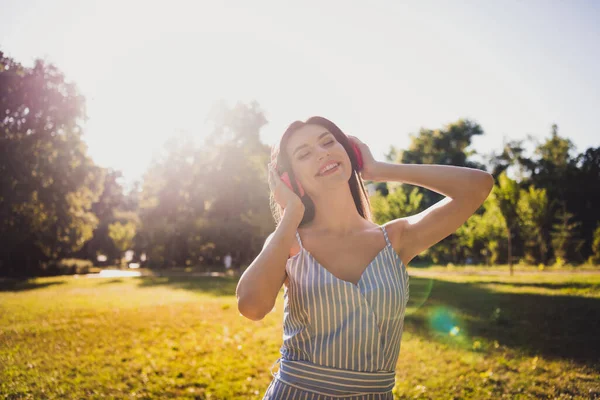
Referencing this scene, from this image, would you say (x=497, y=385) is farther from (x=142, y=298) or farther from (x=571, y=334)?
(x=142, y=298)

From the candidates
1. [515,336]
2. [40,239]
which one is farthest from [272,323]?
[40,239]

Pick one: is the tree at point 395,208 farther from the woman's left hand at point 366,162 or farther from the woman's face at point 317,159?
the woman's face at point 317,159

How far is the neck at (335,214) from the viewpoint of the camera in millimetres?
2421

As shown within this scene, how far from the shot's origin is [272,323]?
11234mm

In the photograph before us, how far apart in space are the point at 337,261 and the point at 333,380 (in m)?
0.59

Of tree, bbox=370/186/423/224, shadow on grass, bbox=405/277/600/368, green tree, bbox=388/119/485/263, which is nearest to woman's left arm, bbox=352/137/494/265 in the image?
shadow on grass, bbox=405/277/600/368

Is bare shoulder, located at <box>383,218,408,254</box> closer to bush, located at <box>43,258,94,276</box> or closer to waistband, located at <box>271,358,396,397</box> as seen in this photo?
waistband, located at <box>271,358,396,397</box>

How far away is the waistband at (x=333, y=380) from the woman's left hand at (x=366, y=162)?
106 centimetres

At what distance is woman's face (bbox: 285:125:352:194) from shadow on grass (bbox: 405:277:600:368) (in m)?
6.95

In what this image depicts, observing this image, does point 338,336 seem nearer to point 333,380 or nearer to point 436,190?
point 333,380

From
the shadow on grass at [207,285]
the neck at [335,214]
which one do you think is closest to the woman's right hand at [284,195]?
the neck at [335,214]

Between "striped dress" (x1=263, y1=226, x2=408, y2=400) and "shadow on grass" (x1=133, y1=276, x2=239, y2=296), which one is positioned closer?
"striped dress" (x1=263, y1=226, x2=408, y2=400)

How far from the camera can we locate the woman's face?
235 centimetres

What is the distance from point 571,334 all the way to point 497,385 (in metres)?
3.91
